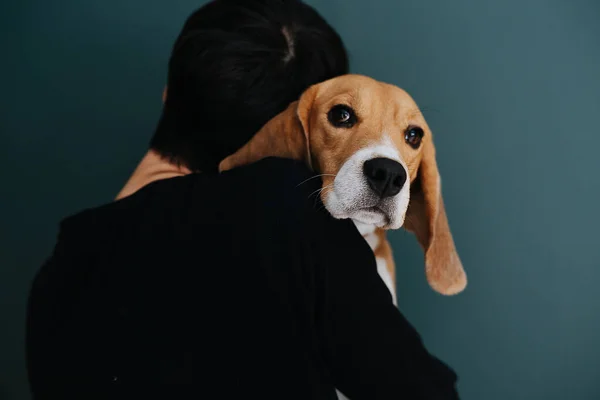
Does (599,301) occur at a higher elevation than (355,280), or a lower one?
lower

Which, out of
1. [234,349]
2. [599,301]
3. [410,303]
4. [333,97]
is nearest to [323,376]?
[234,349]

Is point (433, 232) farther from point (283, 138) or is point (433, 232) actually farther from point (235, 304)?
point (235, 304)

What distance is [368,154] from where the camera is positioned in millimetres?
1024

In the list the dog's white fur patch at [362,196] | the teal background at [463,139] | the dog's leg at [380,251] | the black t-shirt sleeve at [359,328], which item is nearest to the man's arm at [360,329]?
the black t-shirt sleeve at [359,328]

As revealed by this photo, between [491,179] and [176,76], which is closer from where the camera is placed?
[176,76]

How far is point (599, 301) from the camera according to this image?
1.69m

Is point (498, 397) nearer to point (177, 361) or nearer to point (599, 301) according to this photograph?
point (599, 301)

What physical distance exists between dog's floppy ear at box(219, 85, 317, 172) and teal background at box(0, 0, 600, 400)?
2.43 ft

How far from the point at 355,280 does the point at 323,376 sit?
178 millimetres

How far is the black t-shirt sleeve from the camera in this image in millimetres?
798

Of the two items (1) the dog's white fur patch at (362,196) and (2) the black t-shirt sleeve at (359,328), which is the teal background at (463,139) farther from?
(2) the black t-shirt sleeve at (359,328)

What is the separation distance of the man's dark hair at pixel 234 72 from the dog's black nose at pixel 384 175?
0.26 m

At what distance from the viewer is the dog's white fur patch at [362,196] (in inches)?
38.2

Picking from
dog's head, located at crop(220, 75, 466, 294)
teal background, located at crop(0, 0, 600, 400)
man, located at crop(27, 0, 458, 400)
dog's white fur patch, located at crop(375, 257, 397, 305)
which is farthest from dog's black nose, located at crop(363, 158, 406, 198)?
teal background, located at crop(0, 0, 600, 400)
